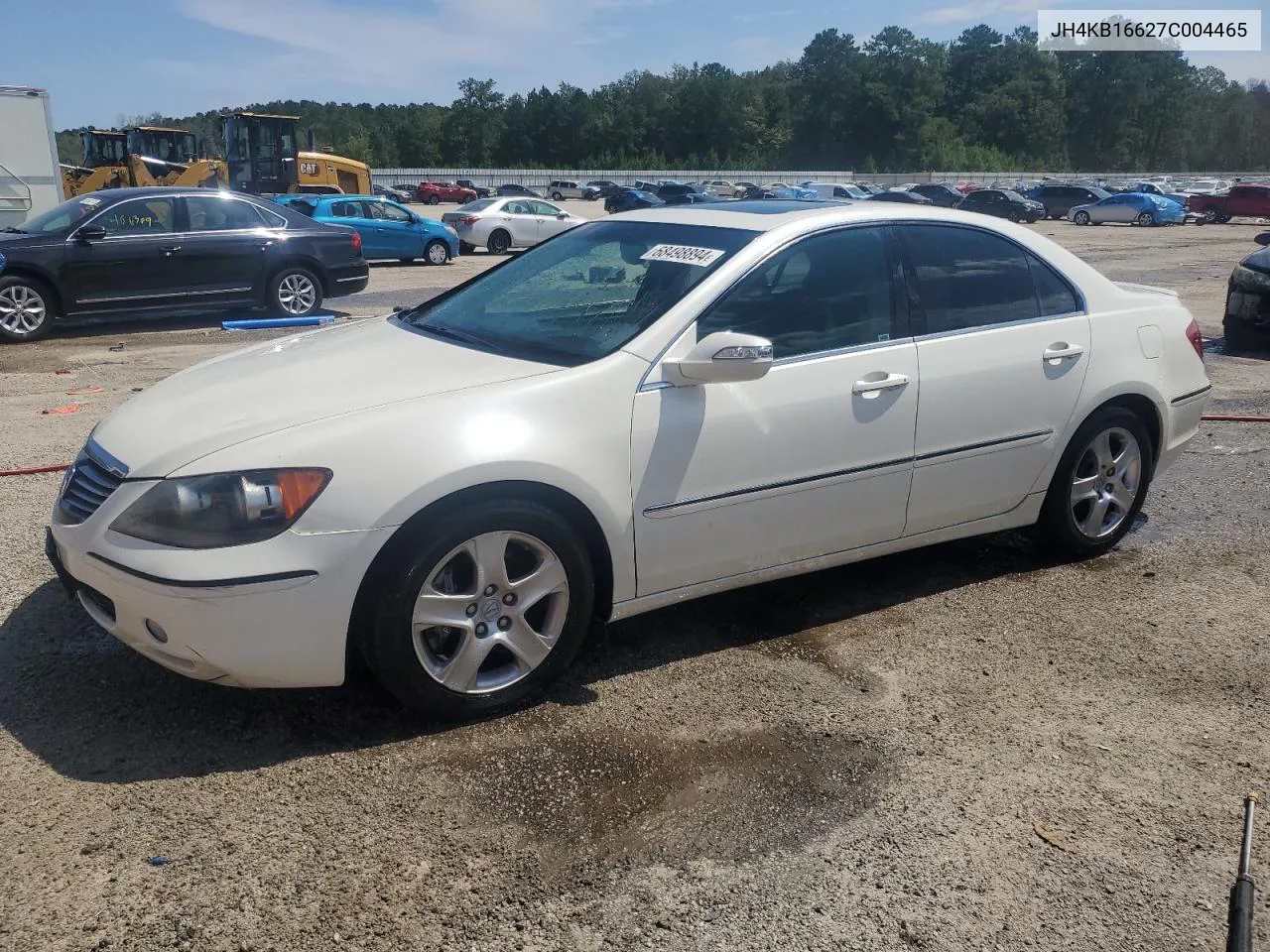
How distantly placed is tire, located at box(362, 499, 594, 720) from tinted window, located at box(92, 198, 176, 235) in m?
9.89

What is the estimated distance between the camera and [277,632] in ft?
9.99

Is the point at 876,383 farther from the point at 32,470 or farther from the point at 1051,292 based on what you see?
the point at 32,470

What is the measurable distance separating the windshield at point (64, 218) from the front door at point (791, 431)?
32.2 feet

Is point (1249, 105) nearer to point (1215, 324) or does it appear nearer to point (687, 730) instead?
point (1215, 324)

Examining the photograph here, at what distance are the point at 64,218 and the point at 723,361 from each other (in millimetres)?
10269

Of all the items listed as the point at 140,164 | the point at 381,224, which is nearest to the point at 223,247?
the point at 381,224

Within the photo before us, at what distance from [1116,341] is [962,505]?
111 cm

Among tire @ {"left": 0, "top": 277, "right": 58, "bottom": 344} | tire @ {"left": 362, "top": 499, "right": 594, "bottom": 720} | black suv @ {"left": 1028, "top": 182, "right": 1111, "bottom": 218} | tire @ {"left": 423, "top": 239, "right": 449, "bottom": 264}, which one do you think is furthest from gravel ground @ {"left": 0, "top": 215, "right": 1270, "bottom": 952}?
black suv @ {"left": 1028, "top": 182, "right": 1111, "bottom": 218}

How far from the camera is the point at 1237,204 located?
43.1m

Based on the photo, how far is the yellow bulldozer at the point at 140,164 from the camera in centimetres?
2562

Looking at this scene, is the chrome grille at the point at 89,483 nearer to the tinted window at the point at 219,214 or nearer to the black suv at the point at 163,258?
the black suv at the point at 163,258

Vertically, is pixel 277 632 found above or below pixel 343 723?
A: above

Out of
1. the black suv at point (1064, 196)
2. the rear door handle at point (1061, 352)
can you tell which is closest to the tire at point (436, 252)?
the rear door handle at point (1061, 352)

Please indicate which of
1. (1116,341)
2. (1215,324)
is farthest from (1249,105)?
(1116,341)
